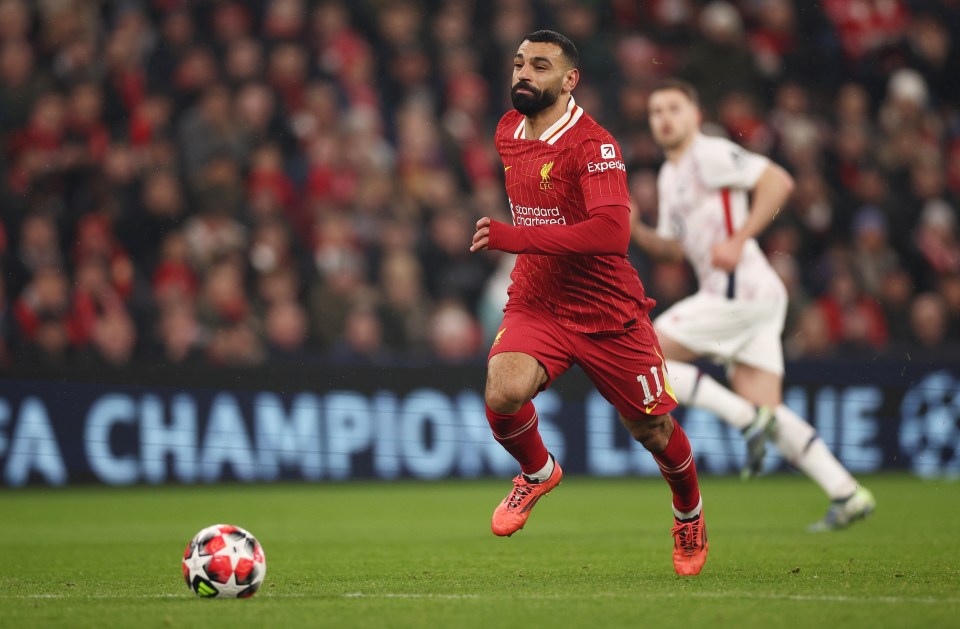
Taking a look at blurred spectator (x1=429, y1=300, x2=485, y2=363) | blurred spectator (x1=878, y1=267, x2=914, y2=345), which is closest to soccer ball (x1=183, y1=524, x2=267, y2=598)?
blurred spectator (x1=429, y1=300, x2=485, y2=363)

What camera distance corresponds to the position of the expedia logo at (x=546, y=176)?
676 centimetres

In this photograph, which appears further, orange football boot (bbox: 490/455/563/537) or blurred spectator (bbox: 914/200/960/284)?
blurred spectator (bbox: 914/200/960/284)

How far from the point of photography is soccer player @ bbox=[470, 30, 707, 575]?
6.75 metres

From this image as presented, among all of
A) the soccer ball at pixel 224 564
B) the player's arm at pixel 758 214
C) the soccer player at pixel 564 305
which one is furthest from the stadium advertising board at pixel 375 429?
the soccer ball at pixel 224 564

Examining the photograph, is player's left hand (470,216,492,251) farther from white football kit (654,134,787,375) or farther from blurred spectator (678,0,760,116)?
blurred spectator (678,0,760,116)

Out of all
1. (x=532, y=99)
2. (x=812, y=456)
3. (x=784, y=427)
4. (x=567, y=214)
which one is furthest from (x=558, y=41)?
(x=812, y=456)

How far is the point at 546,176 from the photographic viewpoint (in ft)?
22.2

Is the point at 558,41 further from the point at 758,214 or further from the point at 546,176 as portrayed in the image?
the point at 758,214

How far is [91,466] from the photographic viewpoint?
12953 mm

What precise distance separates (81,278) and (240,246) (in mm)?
1611

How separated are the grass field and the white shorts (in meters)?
1.15

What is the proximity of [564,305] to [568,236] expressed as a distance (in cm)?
60

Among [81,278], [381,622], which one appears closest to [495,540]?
[381,622]

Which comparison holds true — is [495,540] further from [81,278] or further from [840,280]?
[840,280]
